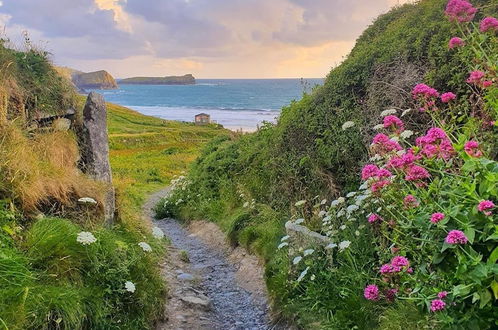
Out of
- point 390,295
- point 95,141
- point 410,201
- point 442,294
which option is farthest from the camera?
point 95,141

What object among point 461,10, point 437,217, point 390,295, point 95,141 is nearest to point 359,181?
point 390,295

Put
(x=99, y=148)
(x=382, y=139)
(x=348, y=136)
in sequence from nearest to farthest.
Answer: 1. (x=382, y=139)
2. (x=348, y=136)
3. (x=99, y=148)

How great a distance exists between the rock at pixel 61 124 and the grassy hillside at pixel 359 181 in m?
4.70

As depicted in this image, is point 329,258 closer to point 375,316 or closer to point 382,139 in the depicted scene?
point 375,316

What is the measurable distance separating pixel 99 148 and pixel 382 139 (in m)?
7.61

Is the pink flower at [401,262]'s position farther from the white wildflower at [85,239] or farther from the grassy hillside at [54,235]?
the white wildflower at [85,239]

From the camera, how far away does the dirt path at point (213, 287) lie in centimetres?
709

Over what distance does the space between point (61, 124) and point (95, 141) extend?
2.89 ft

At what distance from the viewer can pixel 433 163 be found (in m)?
3.42

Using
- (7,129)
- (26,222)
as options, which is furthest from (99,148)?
(26,222)

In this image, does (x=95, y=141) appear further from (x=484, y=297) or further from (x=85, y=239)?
(x=484, y=297)

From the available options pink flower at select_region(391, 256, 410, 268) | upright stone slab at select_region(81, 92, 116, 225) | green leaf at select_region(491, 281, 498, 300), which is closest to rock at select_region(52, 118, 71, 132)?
upright stone slab at select_region(81, 92, 116, 225)

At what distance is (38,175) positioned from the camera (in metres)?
6.57

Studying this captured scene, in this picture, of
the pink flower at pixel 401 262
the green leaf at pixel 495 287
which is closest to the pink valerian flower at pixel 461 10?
the pink flower at pixel 401 262
